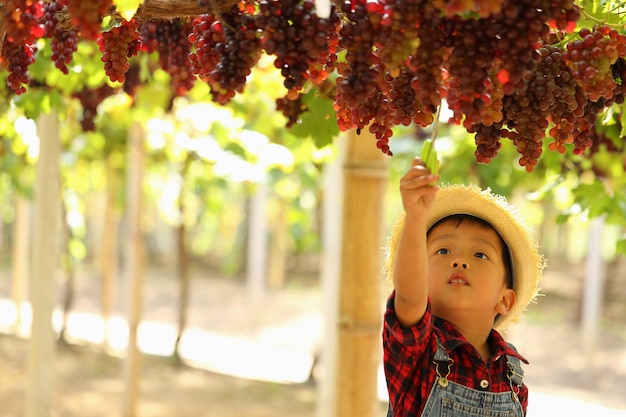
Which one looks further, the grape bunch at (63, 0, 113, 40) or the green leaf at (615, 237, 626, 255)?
the green leaf at (615, 237, 626, 255)

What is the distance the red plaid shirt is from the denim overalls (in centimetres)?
1

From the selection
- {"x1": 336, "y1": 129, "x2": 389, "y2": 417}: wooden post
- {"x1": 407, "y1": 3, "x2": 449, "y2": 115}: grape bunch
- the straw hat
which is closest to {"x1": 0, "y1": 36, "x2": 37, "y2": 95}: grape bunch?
{"x1": 407, "y1": 3, "x2": 449, "y2": 115}: grape bunch

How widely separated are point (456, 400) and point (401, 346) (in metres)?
0.18

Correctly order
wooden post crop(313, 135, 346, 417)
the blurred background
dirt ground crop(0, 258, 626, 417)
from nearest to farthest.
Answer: wooden post crop(313, 135, 346, 417) → the blurred background → dirt ground crop(0, 258, 626, 417)

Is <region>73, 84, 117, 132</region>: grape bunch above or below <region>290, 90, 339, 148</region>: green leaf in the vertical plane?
above

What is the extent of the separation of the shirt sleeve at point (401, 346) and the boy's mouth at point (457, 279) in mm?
123

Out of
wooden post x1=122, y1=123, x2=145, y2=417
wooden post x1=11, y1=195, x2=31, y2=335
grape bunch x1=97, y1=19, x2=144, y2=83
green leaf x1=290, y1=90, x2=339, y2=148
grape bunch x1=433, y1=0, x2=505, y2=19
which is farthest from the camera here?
wooden post x1=11, y1=195, x2=31, y2=335

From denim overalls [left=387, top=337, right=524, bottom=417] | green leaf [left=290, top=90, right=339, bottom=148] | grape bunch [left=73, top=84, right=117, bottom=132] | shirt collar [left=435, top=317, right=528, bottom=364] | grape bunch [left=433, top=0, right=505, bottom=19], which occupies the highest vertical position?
grape bunch [left=73, top=84, right=117, bottom=132]

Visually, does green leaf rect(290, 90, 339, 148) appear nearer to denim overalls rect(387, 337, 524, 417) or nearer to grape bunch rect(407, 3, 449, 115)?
denim overalls rect(387, 337, 524, 417)

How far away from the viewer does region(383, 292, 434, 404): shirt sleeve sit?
1373 millimetres

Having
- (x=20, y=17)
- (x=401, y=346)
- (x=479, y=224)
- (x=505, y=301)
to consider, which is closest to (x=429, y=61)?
(x=20, y=17)

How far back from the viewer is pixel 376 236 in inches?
104

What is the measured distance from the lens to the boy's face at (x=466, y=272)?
1.57 m

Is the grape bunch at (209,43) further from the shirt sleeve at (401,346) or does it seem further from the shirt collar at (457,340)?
the shirt collar at (457,340)
